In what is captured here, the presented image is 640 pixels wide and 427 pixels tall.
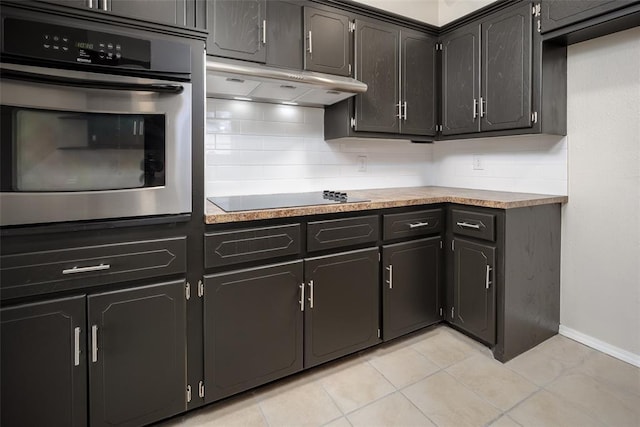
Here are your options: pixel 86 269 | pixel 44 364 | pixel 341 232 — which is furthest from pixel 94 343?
pixel 341 232

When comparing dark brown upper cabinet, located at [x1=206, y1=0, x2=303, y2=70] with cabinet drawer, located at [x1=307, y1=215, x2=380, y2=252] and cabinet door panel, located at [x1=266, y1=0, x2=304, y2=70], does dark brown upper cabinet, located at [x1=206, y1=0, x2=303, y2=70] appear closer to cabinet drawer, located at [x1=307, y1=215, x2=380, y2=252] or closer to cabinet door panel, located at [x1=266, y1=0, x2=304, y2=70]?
cabinet door panel, located at [x1=266, y1=0, x2=304, y2=70]

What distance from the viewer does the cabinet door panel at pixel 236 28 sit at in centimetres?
184

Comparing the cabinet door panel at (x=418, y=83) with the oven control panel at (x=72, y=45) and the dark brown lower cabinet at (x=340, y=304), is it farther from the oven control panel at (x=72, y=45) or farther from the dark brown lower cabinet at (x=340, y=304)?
the oven control panel at (x=72, y=45)

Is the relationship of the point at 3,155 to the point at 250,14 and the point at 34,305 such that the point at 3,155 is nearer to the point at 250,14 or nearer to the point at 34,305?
the point at 34,305

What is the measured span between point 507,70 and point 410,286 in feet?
5.09

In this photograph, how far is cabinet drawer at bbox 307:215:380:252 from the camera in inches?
71.4

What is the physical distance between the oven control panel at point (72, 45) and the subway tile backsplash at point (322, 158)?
2.85ft

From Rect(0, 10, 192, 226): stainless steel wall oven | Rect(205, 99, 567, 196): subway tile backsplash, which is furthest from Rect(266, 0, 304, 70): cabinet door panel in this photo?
Rect(0, 10, 192, 226): stainless steel wall oven

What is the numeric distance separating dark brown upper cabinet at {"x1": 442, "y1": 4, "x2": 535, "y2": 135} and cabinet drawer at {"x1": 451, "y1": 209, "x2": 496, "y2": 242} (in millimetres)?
659

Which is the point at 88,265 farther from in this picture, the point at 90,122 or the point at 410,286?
the point at 410,286

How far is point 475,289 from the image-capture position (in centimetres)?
221

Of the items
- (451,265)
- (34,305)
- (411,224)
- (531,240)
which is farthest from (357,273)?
(34,305)

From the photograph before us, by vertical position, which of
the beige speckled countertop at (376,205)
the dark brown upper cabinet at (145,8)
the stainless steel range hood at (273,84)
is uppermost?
the dark brown upper cabinet at (145,8)

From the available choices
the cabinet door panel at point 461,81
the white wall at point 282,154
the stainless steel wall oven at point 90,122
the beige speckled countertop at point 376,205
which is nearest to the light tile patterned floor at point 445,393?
the beige speckled countertop at point 376,205
